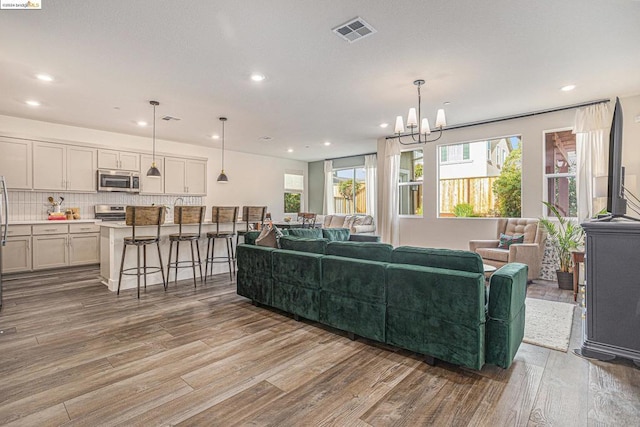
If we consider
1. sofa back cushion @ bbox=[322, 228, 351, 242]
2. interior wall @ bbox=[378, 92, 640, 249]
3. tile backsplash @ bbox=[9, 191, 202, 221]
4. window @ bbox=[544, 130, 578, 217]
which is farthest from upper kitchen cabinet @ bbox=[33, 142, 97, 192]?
window @ bbox=[544, 130, 578, 217]

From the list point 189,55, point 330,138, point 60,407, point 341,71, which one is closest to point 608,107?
point 341,71

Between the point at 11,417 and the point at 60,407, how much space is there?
0.68 feet

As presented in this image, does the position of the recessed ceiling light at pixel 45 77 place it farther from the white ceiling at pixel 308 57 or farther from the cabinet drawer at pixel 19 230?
the cabinet drawer at pixel 19 230

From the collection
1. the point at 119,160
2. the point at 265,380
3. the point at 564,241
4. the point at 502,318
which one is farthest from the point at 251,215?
the point at 564,241

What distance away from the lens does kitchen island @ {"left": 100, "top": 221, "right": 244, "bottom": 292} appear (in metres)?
4.40

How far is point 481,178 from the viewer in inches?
249

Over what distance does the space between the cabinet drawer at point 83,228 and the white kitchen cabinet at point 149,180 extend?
3.68ft

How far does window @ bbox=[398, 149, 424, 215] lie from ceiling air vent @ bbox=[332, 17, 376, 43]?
176 inches

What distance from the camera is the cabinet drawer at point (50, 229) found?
543 centimetres

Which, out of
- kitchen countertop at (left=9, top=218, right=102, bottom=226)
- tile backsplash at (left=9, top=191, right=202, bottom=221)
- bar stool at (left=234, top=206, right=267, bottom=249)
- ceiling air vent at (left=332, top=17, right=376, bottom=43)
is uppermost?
ceiling air vent at (left=332, top=17, right=376, bottom=43)

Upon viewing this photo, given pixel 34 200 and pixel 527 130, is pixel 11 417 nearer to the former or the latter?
pixel 34 200

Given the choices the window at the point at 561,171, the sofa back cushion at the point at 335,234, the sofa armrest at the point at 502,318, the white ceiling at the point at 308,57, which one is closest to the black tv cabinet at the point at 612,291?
the sofa armrest at the point at 502,318

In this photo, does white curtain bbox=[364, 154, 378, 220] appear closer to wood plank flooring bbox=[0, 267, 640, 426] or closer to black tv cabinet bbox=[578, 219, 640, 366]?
wood plank flooring bbox=[0, 267, 640, 426]

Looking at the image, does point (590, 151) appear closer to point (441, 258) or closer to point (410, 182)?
point (410, 182)
